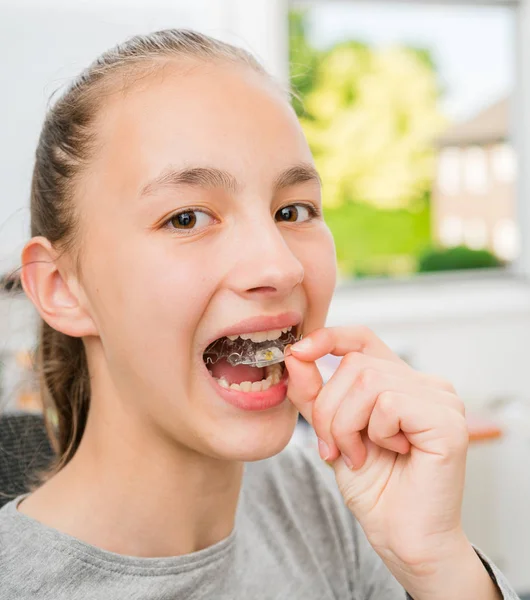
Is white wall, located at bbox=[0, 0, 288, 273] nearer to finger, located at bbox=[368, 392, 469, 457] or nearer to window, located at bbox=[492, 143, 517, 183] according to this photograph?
window, located at bbox=[492, 143, 517, 183]

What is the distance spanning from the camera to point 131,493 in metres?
0.92

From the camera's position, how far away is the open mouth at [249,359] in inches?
34.7

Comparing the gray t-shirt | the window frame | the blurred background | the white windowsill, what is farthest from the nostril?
the window frame

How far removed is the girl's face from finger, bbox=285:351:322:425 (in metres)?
0.02

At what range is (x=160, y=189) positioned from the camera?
2.75ft

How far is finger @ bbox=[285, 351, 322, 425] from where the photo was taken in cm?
86

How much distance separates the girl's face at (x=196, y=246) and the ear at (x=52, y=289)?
1.5 inches

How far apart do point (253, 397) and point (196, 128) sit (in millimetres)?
300

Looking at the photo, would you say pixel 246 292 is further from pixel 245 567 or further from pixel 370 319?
pixel 370 319

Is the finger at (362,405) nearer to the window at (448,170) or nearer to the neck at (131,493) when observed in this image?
the neck at (131,493)

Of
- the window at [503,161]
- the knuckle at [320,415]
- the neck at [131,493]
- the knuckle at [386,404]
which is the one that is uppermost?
the window at [503,161]

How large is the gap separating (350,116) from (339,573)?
262 centimetres

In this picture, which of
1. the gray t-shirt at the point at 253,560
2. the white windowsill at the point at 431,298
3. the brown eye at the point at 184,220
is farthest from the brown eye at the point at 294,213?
the white windowsill at the point at 431,298

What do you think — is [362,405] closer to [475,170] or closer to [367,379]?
[367,379]
